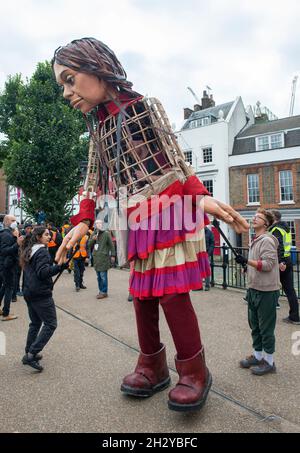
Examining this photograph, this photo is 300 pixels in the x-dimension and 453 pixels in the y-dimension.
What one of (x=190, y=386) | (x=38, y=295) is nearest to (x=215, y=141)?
(x=38, y=295)

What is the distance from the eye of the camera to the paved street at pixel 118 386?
85.6 inches

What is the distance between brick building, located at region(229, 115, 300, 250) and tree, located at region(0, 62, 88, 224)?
9766 millimetres

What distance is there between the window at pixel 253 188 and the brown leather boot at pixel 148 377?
58.5 ft

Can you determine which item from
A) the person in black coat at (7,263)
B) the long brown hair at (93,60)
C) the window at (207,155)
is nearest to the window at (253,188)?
the window at (207,155)

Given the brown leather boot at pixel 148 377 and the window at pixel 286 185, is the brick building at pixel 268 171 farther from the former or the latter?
the brown leather boot at pixel 148 377

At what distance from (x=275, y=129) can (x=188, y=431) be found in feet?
66.2

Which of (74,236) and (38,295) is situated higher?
(74,236)

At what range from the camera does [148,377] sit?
2463 millimetres

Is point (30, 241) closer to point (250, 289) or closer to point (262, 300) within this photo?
point (250, 289)

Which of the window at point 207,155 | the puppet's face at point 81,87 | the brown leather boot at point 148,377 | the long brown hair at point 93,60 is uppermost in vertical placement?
the window at point 207,155

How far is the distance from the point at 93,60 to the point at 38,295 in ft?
7.45

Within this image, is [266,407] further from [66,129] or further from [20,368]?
[66,129]

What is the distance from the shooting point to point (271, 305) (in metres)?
3.07
